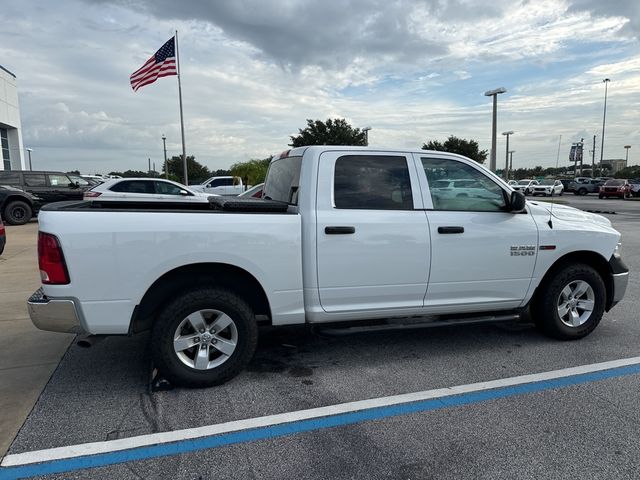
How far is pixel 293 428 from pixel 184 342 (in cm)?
109

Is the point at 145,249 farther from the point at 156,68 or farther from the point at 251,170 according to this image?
the point at 251,170

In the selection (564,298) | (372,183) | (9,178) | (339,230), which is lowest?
(564,298)

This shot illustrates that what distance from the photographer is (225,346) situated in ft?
12.2

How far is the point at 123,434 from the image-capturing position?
3.08m

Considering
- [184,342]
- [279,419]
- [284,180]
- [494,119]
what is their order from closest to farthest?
[279,419] < [184,342] < [284,180] < [494,119]

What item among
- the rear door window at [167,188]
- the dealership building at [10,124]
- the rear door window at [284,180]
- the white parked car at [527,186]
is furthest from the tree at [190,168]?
the rear door window at [284,180]

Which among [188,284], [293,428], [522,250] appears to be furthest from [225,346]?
[522,250]

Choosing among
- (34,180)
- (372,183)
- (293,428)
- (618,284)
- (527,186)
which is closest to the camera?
(293,428)

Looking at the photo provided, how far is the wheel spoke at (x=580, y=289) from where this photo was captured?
4.73 m

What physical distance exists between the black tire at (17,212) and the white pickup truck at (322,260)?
45.8ft

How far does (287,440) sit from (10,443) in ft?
5.63

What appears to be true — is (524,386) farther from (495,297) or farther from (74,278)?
(74,278)

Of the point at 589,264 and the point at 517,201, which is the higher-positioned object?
the point at 517,201

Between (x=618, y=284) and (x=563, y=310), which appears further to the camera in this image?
(x=618, y=284)
